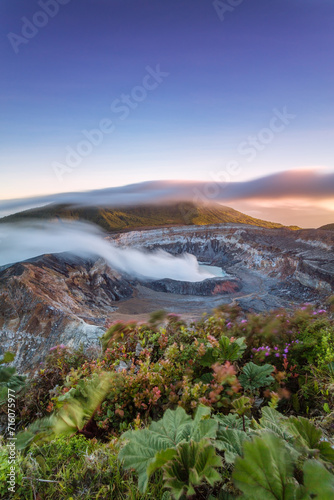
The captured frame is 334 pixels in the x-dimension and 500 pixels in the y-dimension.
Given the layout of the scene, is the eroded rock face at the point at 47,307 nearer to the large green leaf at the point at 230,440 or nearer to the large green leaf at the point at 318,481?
the large green leaf at the point at 230,440

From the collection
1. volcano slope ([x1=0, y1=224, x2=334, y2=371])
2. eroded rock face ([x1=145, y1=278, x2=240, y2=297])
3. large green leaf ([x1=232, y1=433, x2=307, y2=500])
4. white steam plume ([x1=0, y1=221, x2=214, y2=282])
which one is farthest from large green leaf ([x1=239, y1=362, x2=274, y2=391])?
eroded rock face ([x1=145, y1=278, x2=240, y2=297])

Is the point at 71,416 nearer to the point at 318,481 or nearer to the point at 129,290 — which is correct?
the point at 318,481

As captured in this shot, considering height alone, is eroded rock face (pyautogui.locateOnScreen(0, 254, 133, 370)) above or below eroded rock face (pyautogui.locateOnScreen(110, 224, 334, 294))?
above

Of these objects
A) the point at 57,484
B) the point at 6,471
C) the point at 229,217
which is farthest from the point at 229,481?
the point at 229,217

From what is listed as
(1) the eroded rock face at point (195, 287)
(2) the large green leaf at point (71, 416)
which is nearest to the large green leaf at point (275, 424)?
(2) the large green leaf at point (71, 416)

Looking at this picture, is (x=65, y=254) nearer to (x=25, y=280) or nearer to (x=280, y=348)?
(x=25, y=280)

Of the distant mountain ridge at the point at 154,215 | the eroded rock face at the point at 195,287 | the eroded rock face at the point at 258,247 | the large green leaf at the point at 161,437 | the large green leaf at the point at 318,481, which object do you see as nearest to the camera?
the large green leaf at the point at 318,481

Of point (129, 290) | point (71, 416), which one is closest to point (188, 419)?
point (71, 416)

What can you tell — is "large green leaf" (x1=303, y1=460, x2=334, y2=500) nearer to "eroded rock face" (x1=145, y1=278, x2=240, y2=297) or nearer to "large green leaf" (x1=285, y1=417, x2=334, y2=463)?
"large green leaf" (x1=285, y1=417, x2=334, y2=463)
